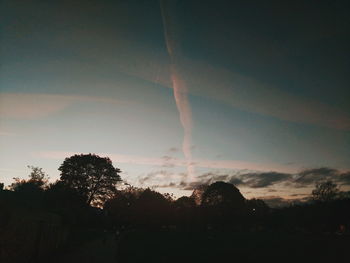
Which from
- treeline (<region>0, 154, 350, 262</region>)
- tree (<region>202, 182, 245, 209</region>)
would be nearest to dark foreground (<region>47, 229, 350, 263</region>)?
treeline (<region>0, 154, 350, 262</region>)

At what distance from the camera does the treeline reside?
19.0m

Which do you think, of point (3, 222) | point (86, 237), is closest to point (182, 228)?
point (86, 237)

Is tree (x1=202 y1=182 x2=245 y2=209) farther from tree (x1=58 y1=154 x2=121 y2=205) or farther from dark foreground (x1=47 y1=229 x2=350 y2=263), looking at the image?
dark foreground (x1=47 y1=229 x2=350 y2=263)

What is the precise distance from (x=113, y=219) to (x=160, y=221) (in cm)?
1280

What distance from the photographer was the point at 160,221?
67812mm

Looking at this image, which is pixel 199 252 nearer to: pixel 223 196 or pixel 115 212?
pixel 115 212

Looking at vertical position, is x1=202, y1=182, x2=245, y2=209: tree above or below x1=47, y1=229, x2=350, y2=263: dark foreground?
above

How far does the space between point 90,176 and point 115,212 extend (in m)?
12.8

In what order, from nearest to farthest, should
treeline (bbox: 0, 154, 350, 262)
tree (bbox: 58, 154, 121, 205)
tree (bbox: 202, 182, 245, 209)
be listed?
treeline (bbox: 0, 154, 350, 262) → tree (bbox: 58, 154, 121, 205) → tree (bbox: 202, 182, 245, 209)

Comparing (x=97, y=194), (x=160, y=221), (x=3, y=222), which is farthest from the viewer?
(x=160, y=221)

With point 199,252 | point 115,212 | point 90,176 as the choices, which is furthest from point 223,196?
point 199,252

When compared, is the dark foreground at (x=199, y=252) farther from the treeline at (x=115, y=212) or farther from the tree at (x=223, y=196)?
the tree at (x=223, y=196)

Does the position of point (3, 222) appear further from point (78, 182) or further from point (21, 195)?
point (21, 195)

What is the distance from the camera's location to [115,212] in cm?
6369
